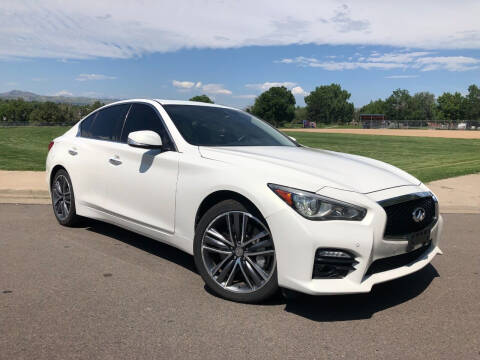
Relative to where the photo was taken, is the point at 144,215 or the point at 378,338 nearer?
the point at 378,338

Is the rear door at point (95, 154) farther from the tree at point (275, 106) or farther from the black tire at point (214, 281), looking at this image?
the tree at point (275, 106)

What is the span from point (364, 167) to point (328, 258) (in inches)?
45.8

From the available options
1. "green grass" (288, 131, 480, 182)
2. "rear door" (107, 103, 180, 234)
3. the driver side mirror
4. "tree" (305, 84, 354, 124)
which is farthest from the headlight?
"tree" (305, 84, 354, 124)

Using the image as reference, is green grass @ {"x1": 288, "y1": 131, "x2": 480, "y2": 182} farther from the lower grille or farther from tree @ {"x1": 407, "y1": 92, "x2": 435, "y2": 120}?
tree @ {"x1": 407, "y1": 92, "x2": 435, "y2": 120}

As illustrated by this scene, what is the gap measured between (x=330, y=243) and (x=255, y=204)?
2.03ft

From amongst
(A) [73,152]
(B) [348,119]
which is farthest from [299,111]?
(A) [73,152]

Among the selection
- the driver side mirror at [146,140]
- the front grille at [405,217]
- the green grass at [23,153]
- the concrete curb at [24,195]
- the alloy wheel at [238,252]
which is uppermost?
the driver side mirror at [146,140]

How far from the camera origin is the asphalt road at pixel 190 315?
2.94 m

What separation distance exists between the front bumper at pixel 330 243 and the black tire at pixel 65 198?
10.8 ft

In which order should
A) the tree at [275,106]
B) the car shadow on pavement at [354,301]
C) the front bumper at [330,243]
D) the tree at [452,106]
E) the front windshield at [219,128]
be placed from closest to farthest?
the front bumper at [330,243] → the car shadow on pavement at [354,301] → the front windshield at [219,128] → the tree at [452,106] → the tree at [275,106]

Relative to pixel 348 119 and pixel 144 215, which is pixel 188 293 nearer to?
pixel 144 215

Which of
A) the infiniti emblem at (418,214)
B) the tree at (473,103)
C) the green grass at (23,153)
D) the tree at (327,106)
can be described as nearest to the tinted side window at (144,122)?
the infiniti emblem at (418,214)

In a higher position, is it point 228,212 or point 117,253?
point 228,212

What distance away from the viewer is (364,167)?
4.08 metres
